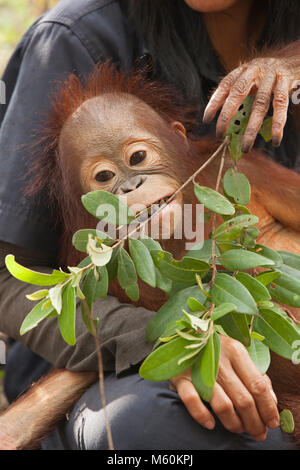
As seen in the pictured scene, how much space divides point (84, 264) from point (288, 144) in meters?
0.89

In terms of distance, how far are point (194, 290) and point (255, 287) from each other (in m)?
0.10

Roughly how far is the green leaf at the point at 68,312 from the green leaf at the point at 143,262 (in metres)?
0.11

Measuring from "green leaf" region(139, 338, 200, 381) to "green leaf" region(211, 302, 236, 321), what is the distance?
0.20 ft

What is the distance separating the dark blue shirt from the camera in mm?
1497

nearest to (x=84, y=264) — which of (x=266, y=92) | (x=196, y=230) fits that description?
(x=196, y=230)

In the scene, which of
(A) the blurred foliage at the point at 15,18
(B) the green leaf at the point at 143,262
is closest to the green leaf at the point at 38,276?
(B) the green leaf at the point at 143,262

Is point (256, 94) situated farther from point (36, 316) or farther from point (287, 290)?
point (36, 316)

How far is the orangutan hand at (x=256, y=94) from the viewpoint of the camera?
3.84 ft

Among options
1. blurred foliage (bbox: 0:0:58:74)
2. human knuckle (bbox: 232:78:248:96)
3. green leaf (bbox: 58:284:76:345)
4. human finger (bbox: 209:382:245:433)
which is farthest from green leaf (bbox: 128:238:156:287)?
blurred foliage (bbox: 0:0:58:74)

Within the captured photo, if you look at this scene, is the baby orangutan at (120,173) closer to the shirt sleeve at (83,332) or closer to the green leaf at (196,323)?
the shirt sleeve at (83,332)

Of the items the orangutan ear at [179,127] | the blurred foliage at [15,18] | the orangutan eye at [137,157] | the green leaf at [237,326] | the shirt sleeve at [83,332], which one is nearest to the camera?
the green leaf at [237,326]

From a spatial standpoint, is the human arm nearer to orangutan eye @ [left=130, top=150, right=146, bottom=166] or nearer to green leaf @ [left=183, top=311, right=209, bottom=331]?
orangutan eye @ [left=130, top=150, right=146, bottom=166]

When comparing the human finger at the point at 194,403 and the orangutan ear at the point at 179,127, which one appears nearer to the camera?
the human finger at the point at 194,403
